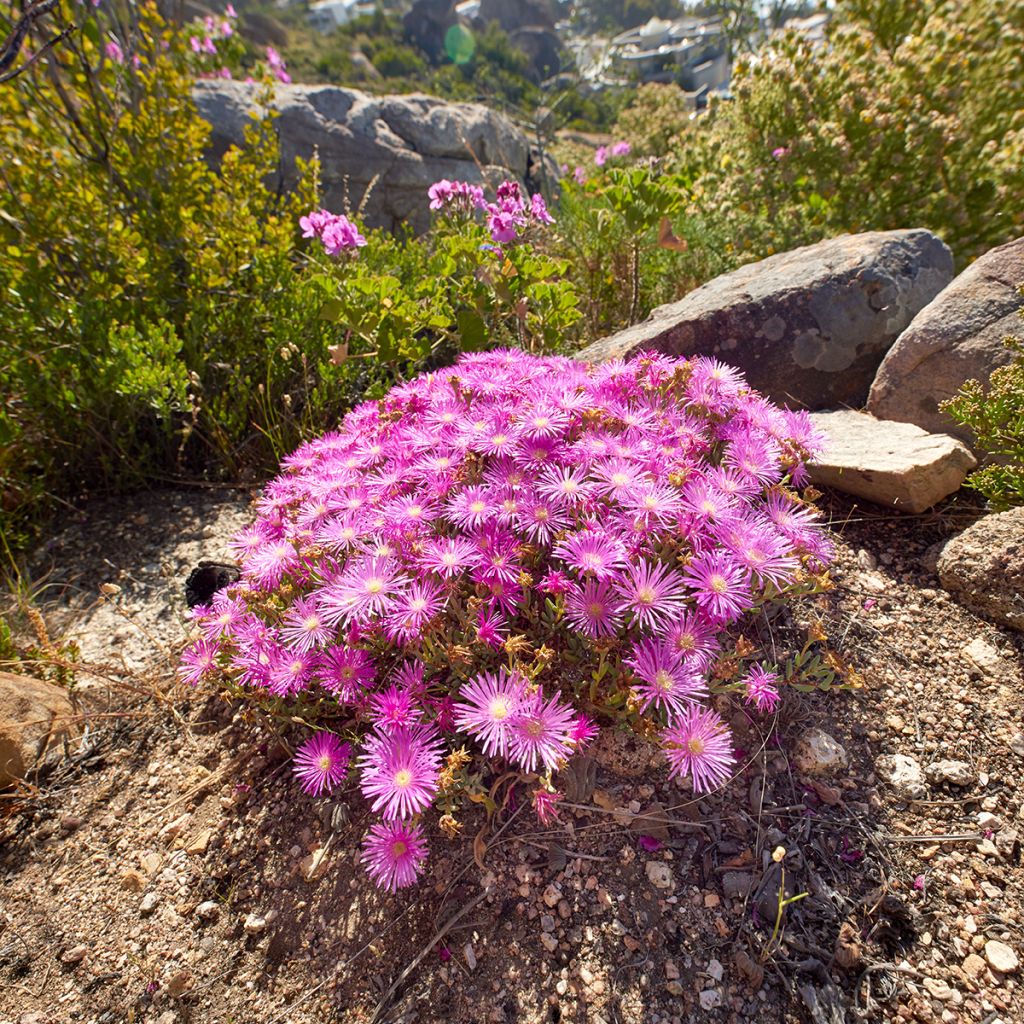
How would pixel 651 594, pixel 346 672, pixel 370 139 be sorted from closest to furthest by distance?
pixel 651 594 < pixel 346 672 < pixel 370 139

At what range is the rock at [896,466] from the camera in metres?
2.27

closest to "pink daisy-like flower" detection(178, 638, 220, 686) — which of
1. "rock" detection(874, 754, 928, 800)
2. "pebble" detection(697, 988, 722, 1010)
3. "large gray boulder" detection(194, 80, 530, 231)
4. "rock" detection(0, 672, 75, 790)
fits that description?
"rock" detection(0, 672, 75, 790)

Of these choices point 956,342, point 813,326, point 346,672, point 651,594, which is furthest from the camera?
point 813,326

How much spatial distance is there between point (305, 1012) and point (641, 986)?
2.47ft

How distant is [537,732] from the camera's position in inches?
53.1

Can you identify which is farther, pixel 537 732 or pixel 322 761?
pixel 322 761

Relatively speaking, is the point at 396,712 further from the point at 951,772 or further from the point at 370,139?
the point at 370,139

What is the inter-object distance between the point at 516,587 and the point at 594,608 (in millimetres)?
234

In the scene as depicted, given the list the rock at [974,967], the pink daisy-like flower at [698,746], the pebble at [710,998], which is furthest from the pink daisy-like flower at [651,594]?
the rock at [974,967]

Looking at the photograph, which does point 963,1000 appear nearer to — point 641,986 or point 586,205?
point 641,986

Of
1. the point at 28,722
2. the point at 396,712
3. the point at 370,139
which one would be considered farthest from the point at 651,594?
the point at 370,139

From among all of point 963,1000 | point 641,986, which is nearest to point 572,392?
point 641,986

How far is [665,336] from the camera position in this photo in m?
2.96

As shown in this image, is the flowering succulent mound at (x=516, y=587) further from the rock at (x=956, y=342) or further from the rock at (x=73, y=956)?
the rock at (x=956, y=342)
